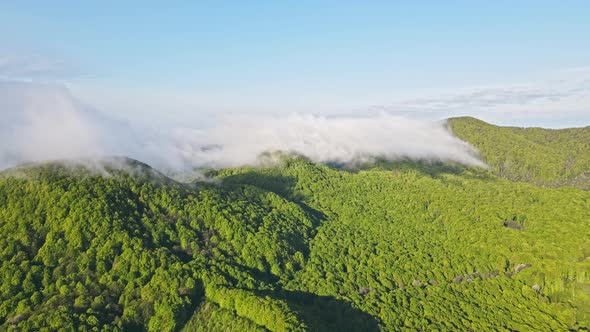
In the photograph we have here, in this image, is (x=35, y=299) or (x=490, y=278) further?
(x=490, y=278)

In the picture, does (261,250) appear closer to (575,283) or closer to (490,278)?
(490,278)

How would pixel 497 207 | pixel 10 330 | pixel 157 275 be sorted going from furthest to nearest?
1. pixel 497 207
2. pixel 157 275
3. pixel 10 330

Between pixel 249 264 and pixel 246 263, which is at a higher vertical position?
pixel 246 263

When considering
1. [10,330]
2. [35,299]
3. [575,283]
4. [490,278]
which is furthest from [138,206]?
[575,283]

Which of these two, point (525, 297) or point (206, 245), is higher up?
point (206, 245)

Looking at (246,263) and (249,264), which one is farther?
(246,263)

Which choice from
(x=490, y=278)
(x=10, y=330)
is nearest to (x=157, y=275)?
(x=10, y=330)

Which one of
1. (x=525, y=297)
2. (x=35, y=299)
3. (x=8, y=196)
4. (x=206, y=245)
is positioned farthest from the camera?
(x=525, y=297)

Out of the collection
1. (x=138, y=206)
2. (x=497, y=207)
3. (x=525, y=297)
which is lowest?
(x=525, y=297)
